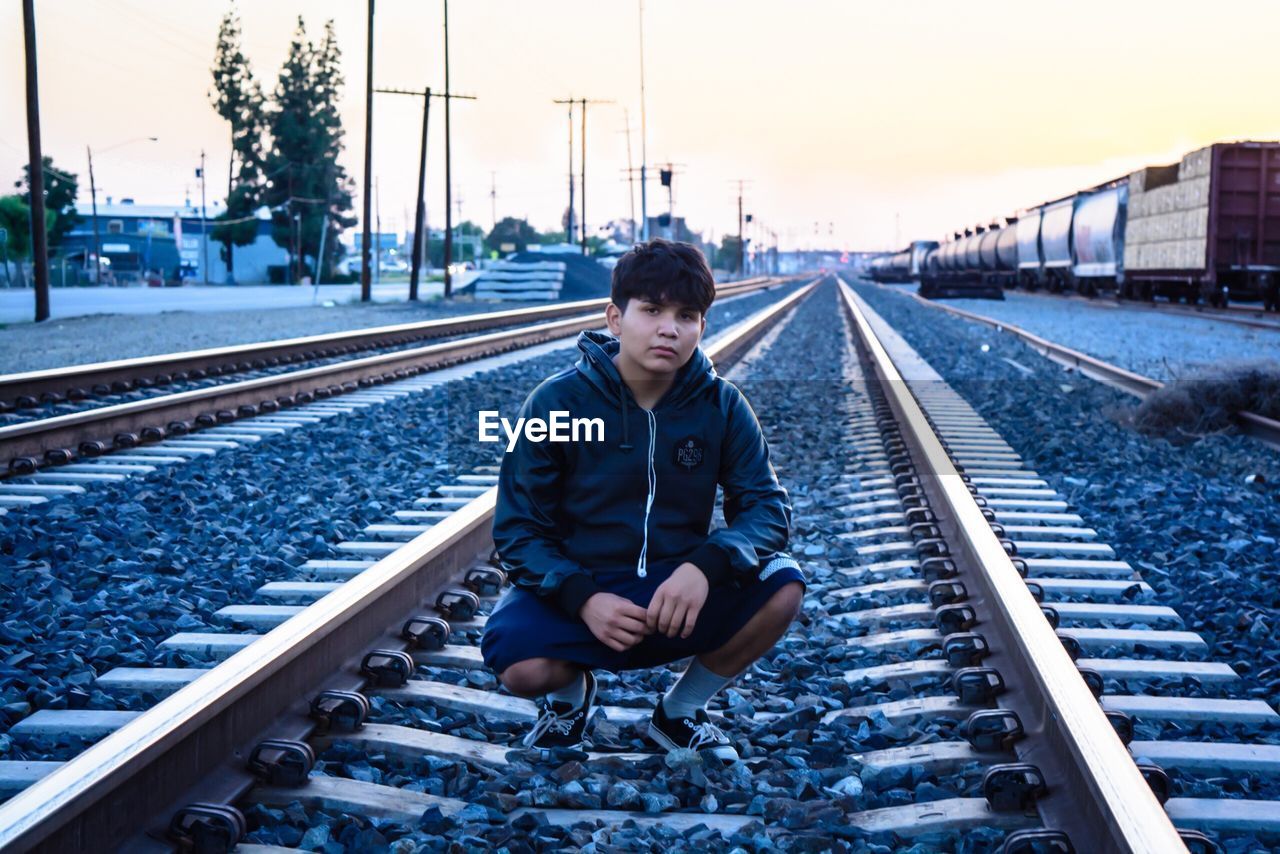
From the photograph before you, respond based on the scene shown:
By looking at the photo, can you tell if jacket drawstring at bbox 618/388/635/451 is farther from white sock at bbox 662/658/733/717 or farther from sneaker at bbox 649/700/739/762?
sneaker at bbox 649/700/739/762

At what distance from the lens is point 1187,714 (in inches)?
132

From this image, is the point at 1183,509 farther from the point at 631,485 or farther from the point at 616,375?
the point at 616,375

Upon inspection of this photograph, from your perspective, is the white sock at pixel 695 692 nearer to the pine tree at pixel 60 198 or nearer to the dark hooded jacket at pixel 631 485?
the dark hooded jacket at pixel 631 485

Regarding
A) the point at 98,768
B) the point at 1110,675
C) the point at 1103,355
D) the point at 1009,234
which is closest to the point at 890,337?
the point at 1103,355

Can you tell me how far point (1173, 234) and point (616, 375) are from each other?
28826 millimetres

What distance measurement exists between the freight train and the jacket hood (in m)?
26.0

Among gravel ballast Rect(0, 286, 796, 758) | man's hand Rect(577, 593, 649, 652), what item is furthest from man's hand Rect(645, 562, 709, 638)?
→ gravel ballast Rect(0, 286, 796, 758)

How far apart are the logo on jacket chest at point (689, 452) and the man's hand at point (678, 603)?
305 mm

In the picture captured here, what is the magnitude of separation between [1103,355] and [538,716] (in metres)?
14.3

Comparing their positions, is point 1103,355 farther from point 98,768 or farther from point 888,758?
point 98,768

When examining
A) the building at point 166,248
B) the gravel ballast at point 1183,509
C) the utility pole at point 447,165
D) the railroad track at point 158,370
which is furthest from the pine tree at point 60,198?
the gravel ballast at point 1183,509

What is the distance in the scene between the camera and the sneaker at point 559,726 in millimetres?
3094

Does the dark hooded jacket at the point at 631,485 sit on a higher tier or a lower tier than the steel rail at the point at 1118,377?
higher

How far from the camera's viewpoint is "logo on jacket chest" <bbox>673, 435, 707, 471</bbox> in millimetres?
3064
